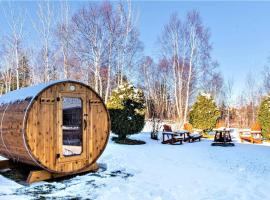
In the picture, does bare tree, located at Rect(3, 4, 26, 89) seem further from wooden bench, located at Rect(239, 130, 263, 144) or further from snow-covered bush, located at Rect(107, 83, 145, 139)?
wooden bench, located at Rect(239, 130, 263, 144)

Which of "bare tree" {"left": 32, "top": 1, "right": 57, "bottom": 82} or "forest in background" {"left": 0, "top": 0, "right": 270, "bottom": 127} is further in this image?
"bare tree" {"left": 32, "top": 1, "right": 57, "bottom": 82}

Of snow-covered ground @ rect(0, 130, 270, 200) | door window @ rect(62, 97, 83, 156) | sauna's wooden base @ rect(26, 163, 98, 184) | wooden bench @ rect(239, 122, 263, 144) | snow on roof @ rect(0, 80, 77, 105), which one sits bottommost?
snow-covered ground @ rect(0, 130, 270, 200)

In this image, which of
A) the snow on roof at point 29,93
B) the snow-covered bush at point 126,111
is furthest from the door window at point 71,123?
the snow-covered bush at point 126,111

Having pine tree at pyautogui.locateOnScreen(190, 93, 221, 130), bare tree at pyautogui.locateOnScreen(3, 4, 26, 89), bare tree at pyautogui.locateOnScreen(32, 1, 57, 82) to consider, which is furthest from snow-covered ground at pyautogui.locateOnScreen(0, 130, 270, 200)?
bare tree at pyautogui.locateOnScreen(3, 4, 26, 89)

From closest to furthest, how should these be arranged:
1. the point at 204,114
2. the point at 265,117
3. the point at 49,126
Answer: the point at 49,126 < the point at 265,117 < the point at 204,114

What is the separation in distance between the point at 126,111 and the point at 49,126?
6431 millimetres

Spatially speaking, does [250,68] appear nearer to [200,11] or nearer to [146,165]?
[200,11]

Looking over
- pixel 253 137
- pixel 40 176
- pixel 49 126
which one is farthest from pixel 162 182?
pixel 253 137

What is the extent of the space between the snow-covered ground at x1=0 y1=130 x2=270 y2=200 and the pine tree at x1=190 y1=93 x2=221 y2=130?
825cm

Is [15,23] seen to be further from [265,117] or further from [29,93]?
Result: [265,117]

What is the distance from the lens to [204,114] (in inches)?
654

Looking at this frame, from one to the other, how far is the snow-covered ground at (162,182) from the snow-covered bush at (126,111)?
3853 millimetres

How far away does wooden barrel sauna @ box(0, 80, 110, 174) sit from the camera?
5684mm

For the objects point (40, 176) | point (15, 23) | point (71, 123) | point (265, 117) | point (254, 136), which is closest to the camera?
point (40, 176)
